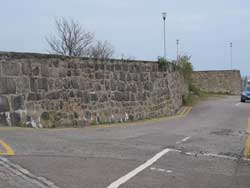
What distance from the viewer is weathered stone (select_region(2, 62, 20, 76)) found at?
12.0m

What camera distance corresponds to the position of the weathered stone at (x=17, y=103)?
12000 mm

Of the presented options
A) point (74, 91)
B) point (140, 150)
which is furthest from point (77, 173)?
point (74, 91)

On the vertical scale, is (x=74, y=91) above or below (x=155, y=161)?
above

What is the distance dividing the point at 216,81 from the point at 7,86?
119 ft

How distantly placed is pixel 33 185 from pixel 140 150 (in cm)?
372

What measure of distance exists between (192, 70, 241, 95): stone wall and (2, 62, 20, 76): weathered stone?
34.7 m

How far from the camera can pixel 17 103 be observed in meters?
12.1

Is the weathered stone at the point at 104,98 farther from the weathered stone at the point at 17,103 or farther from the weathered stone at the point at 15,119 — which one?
the weathered stone at the point at 15,119

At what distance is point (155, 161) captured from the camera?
7.59m

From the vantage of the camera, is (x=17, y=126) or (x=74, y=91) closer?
(x=17, y=126)

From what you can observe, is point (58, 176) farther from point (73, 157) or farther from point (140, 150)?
point (140, 150)

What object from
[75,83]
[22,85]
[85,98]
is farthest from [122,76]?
[22,85]

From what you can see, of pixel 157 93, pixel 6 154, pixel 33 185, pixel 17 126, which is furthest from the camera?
pixel 157 93

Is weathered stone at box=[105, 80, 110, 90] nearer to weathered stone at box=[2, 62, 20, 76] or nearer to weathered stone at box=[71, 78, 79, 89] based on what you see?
weathered stone at box=[71, 78, 79, 89]
